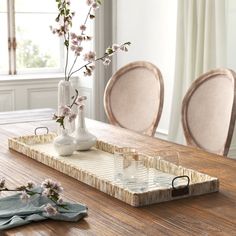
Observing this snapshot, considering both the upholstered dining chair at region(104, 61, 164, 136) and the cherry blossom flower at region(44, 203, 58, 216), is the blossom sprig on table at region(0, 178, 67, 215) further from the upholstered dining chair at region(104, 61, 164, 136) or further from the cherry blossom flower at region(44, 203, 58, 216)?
the upholstered dining chair at region(104, 61, 164, 136)

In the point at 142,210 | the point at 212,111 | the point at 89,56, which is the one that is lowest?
the point at 142,210

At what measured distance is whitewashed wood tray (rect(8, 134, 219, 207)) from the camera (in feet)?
5.65

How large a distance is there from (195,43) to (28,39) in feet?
5.62

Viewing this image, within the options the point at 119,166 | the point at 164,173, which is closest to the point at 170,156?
the point at 164,173

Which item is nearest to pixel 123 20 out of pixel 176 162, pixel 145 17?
pixel 145 17

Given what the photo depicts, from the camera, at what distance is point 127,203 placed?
1.71 m

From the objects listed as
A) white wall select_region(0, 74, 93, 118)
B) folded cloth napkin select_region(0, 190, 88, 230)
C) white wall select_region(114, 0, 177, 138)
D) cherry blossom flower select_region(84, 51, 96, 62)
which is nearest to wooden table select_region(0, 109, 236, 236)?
folded cloth napkin select_region(0, 190, 88, 230)

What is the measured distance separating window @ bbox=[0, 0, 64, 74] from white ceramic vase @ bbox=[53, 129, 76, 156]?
9.37 feet

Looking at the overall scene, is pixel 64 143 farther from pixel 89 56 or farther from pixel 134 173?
pixel 134 173

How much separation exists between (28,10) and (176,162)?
3350 mm

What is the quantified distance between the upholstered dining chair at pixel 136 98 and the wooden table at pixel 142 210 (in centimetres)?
94

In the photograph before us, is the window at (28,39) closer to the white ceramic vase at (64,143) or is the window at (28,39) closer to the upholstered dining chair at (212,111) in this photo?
the upholstered dining chair at (212,111)

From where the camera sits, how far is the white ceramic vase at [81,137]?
230 cm

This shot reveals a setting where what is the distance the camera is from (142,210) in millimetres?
1657
